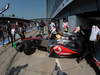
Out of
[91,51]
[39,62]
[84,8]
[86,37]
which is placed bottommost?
[39,62]

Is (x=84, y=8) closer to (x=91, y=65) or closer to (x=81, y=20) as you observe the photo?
(x=81, y=20)

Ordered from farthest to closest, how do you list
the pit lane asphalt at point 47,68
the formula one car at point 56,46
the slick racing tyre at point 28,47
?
the slick racing tyre at point 28,47 → the formula one car at point 56,46 → the pit lane asphalt at point 47,68

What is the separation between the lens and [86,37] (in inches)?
325

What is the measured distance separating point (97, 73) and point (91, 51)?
2.10 metres

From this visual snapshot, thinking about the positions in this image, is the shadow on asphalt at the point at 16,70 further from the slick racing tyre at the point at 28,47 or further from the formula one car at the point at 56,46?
the slick racing tyre at the point at 28,47

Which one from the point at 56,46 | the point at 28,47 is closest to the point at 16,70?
the point at 56,46

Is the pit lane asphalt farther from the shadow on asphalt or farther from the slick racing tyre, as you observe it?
the slick racing tyre

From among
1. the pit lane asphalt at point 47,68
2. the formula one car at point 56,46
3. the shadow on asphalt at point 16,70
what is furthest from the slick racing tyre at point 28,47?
the shadow on asphalt at point 16,70

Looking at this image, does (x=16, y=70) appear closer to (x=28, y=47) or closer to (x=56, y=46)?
(x=56, y=46)

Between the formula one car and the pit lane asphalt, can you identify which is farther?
the formula one car

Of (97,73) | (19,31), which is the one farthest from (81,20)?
(97,73)

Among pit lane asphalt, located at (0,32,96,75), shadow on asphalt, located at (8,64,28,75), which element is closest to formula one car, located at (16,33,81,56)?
pit lane asphalt, located at (0,32,96,75)


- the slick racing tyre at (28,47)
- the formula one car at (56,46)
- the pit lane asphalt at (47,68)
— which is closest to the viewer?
the pit lane asphalt at (47,68)

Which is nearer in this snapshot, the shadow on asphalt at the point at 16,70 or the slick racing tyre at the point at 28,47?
the shadow on asphalt at the point at 16,70
